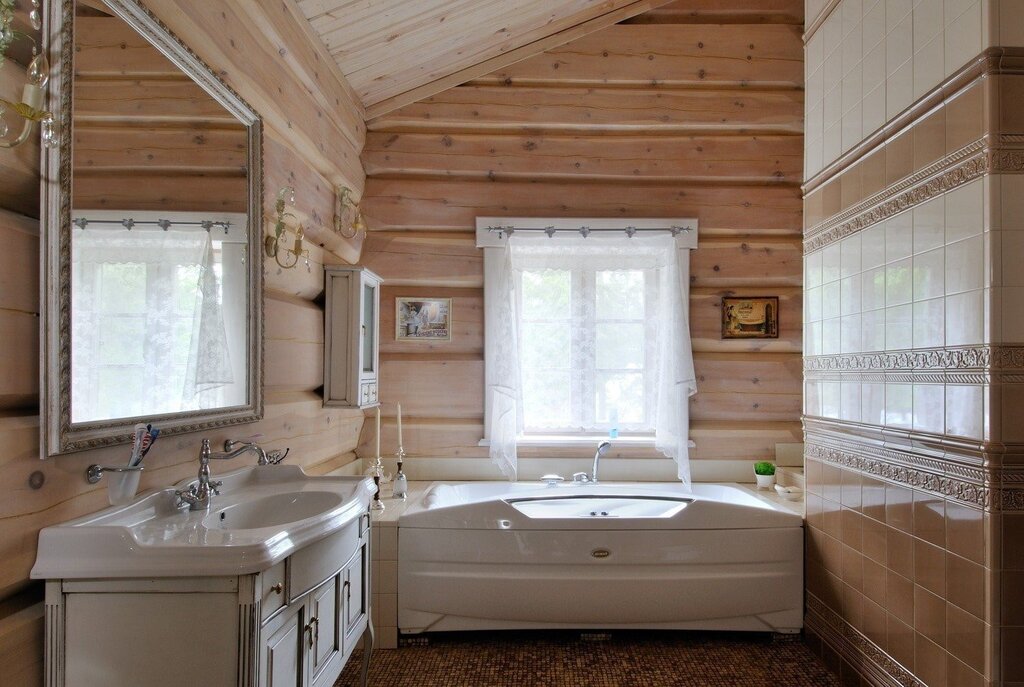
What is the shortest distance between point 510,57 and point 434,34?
67cm

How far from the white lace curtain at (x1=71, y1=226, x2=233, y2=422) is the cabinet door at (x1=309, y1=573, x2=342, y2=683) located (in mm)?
686

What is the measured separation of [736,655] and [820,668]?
343mm

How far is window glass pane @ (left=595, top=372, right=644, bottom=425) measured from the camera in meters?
3.70

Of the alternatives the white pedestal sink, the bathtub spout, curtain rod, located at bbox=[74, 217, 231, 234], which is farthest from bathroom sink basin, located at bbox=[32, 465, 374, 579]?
the bathtub spout

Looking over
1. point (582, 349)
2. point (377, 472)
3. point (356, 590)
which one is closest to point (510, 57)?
point (582, 349)

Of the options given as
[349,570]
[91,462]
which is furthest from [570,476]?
[91,462]

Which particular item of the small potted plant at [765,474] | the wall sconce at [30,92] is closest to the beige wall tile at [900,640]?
the small potted plant at [765,474]

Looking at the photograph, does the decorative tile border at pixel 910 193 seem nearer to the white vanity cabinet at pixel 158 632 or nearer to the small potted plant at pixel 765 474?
the small potted plant at pixel 765 474

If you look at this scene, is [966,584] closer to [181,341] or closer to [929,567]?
[929,567]

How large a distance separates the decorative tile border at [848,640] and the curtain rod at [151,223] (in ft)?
9.09

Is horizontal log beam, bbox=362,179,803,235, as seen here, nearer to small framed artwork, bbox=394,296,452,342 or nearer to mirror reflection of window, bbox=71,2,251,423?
small framed artwork, bbox=394,296,452,342

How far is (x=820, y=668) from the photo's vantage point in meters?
2.69

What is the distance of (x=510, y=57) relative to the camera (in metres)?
3.55

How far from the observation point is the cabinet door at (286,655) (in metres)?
1.44
